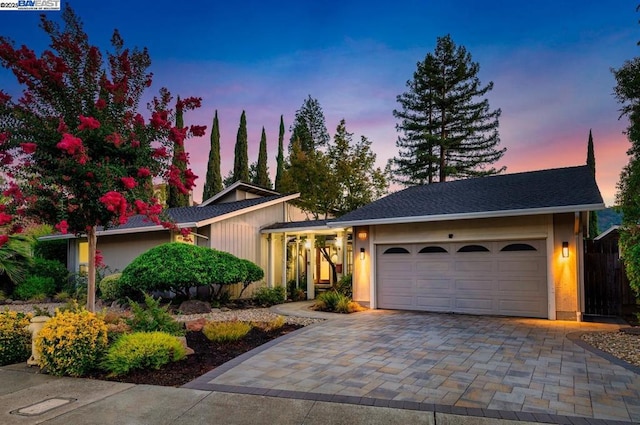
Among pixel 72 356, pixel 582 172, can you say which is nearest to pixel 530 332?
A: pixel 582 172

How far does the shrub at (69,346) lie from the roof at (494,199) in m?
7.53

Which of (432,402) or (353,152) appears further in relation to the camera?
(353,152)

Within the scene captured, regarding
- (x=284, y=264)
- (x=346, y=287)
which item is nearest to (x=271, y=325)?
(x=346, y=287)

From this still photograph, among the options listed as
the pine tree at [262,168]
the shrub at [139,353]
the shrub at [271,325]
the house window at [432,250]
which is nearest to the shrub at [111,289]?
the shrub at [271,325]

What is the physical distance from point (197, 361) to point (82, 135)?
3.58 meters

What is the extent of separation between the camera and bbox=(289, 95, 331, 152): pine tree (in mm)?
Answer: 31625

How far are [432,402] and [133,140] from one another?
527 centimetres

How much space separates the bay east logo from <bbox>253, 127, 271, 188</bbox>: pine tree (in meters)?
23.7

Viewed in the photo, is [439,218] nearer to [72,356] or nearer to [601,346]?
[601,346]

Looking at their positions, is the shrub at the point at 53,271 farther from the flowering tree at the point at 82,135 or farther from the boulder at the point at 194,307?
the flowering tree at the point at 82,135

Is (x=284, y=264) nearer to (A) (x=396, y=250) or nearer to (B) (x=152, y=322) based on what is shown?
(A) (x=396, y=250)

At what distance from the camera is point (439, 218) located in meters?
10.3

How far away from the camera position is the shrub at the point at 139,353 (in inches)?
201

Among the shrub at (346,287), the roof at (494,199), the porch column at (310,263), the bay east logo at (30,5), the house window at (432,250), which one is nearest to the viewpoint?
the bay east logo at (30,5)
